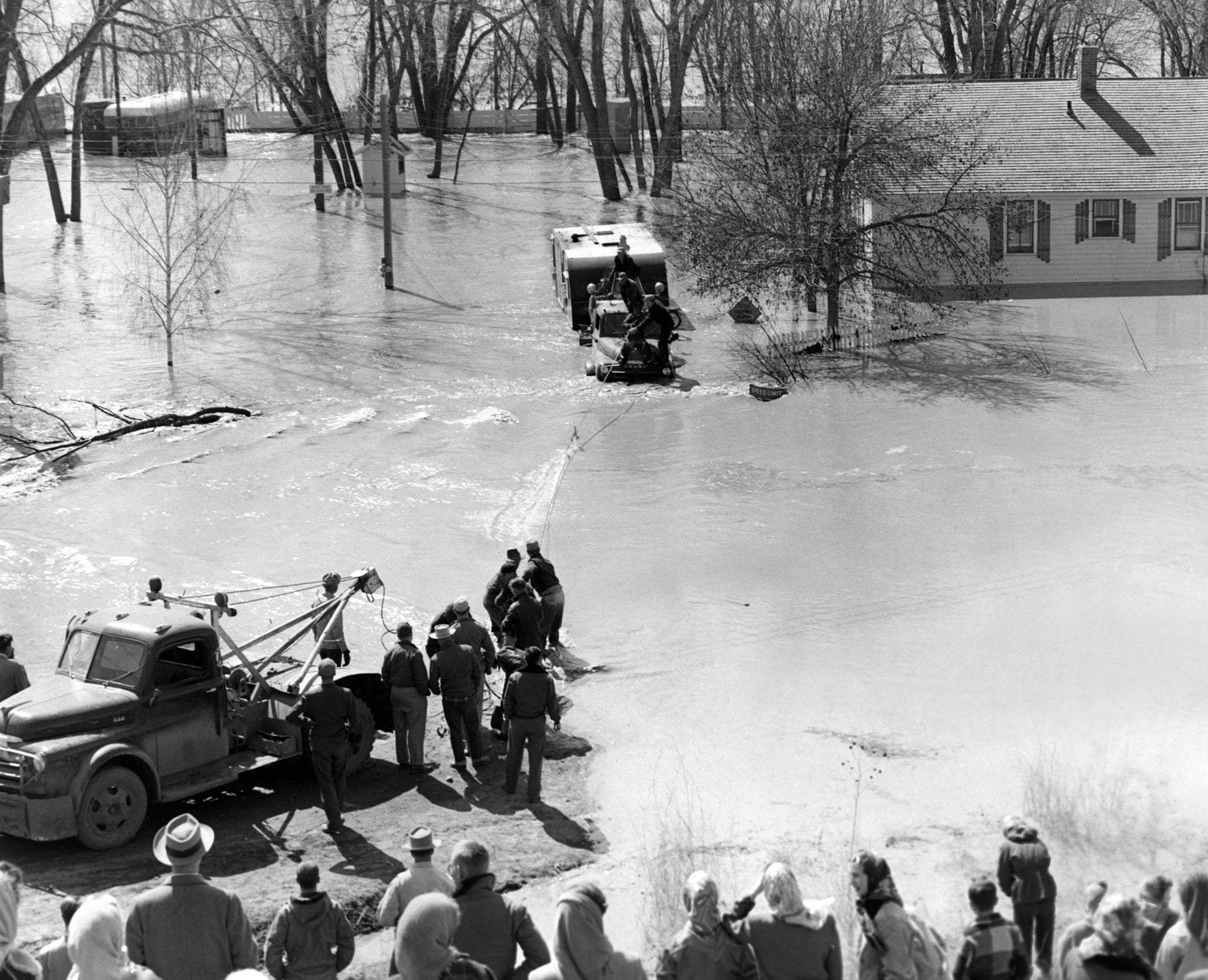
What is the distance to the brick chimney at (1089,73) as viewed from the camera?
44969 mm

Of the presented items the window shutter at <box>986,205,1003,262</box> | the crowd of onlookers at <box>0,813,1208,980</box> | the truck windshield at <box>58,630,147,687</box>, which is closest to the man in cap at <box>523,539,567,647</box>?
the truck windshield at <box>58,630,147,687</box>

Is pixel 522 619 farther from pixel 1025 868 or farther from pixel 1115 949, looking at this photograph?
pixel 1115 949

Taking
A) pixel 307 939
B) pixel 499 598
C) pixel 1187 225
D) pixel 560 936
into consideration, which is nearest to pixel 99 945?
pixel 307 939

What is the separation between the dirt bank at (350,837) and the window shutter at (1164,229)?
3543cm

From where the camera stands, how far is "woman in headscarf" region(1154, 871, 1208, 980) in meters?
7.04

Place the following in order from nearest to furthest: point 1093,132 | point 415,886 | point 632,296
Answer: point 415,886, point 632,296, point 1093,132

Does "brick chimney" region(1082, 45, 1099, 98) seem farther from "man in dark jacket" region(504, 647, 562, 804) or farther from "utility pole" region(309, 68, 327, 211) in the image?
"man in dark jacket" region(504, 647, 562, 804)

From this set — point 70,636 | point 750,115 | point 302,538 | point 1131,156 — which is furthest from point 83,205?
point 70,636

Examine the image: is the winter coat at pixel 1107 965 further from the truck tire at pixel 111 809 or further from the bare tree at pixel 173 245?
the bare tree at pixel 173 245

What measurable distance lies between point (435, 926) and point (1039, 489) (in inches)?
664

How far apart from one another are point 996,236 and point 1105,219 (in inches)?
129

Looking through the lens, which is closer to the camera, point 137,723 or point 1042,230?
point 137,723

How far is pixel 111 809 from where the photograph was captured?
36.4 feet

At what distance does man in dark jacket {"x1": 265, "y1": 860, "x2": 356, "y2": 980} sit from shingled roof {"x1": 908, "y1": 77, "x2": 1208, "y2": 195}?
38100mm
